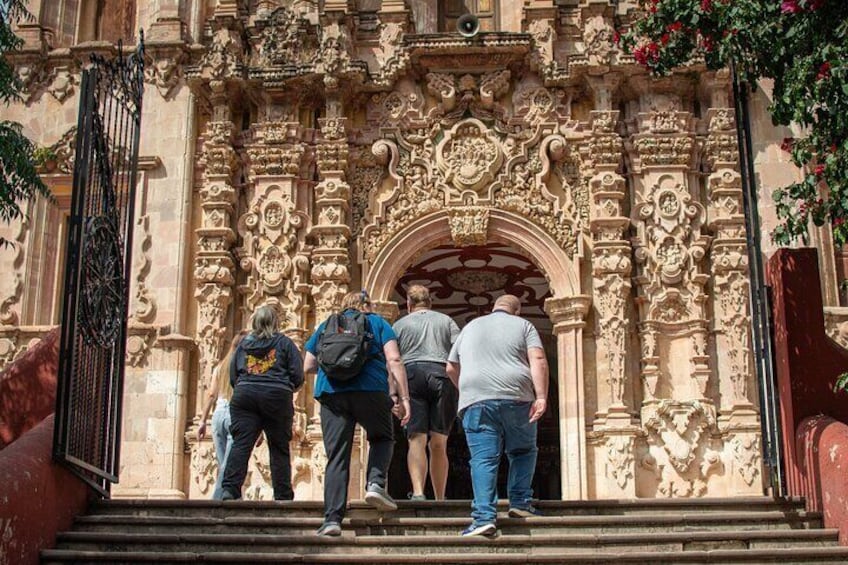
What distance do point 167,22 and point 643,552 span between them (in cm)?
1143

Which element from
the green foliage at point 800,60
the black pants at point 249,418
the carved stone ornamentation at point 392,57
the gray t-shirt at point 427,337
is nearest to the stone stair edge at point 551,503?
the black pants at point 249,418

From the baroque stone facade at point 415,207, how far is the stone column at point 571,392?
28 mm

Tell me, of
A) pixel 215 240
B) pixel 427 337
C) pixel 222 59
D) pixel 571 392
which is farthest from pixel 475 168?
pixel 427 337

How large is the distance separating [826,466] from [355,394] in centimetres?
362

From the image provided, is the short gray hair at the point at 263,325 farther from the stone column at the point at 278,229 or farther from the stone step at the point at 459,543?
the stone column at the point at 278,229

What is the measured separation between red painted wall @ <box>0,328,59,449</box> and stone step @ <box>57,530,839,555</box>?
2.29 meters

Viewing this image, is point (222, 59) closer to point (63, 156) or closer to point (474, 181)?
point (63, 156)

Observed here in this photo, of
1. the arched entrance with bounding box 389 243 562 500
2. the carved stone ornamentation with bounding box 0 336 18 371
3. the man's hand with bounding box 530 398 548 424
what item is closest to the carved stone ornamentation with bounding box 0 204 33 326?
the carved stone ornamentation with bounding box 0 336 18 371

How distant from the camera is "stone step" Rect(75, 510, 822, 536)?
9453 millimetres

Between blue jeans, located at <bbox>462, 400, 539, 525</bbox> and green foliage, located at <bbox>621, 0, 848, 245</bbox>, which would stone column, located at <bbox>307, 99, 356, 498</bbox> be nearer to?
blue jeans, located at <bbox>462, 400, 539, 525</bbox>

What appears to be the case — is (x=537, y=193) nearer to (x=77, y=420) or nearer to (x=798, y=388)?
(x=798, y=388)

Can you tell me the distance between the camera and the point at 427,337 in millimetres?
11234

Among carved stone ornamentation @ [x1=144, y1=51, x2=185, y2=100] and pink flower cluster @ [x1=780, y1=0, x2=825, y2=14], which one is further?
carved stone ornamentation @ [x1=144, y1=51, x2=185, y2=100]

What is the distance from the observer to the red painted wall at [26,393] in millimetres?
10906
